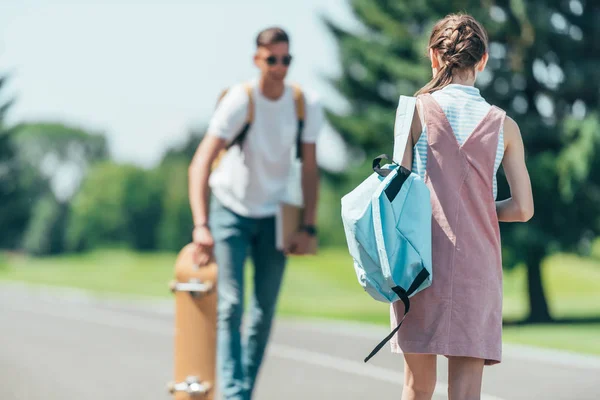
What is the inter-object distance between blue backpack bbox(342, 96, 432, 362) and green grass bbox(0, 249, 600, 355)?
7.88 meters

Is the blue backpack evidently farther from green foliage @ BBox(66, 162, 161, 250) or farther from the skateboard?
green foliage @ BBox(66, 162, 161, 250)

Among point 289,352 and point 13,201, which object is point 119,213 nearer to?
point 13,201

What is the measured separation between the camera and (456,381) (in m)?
3.62

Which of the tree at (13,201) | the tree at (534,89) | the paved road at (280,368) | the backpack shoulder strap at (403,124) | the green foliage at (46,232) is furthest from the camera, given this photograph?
the green foliage at (46,232)

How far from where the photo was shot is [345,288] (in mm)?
45094

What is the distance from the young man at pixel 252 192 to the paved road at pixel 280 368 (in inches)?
65.4

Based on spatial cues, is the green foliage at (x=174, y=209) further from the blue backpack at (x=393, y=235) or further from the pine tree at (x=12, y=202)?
the blue backpack at (x=393, y=235)

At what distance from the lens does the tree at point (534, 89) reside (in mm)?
18797

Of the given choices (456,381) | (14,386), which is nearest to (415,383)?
(456,381)

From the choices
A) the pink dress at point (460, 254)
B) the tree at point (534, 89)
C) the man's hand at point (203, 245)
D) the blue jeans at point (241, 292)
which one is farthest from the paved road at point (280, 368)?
the tree at point (534, 89)

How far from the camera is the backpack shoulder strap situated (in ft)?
11.8

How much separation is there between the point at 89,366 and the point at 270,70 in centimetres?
468

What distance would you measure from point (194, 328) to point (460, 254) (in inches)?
82.0

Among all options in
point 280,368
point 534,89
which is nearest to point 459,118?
point 280,368
